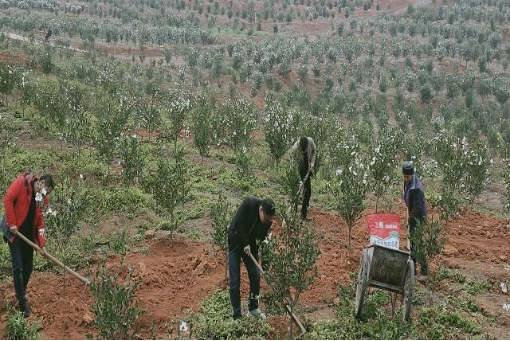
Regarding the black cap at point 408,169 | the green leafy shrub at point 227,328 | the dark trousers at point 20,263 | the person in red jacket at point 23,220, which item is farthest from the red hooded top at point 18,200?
the black cap at point 408,169

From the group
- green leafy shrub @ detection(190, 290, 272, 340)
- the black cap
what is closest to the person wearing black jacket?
green leafy shrub @ detection(190, 290, 272, 340)

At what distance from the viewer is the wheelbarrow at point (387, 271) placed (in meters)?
6.36

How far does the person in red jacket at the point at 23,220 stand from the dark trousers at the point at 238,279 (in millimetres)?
2672

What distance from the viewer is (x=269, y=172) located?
1525cm

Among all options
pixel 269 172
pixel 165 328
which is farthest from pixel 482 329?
pixel 269 172

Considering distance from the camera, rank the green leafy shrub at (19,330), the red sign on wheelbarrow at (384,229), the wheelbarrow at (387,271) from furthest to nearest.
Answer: the red sign on wheelbarrow at (384,229) < the wheelbarrow at (387,271) < the green leafy shrub at (19,330)

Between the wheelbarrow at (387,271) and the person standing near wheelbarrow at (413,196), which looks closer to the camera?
the wheelbarrow at (387,271)

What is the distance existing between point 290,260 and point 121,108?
37.9 ft

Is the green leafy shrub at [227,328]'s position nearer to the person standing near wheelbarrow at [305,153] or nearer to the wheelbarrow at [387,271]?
the wheelbarrow at [387,271]

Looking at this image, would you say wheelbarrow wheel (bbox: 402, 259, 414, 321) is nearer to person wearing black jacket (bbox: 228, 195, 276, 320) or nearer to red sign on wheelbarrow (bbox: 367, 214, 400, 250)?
red sign on wheelbarrow (bbox: 367, 214, 400, 250)

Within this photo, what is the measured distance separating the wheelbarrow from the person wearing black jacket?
56.2 inches

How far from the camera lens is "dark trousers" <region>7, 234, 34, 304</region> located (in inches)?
259

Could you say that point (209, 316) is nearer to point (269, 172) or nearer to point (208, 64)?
point (269, 172)

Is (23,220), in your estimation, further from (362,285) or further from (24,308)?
(362,285)
